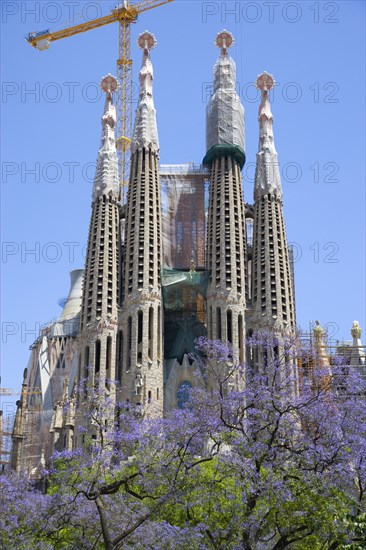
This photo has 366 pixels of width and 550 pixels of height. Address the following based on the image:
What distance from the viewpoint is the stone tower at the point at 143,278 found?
62.1 meters

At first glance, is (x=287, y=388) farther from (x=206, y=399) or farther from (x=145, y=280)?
(x=145, y=280)

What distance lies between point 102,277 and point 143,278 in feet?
9.64

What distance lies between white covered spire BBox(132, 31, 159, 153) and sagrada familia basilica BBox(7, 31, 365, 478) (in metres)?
0.10

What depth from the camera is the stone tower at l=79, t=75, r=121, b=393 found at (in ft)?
208

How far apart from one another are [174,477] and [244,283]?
138ft

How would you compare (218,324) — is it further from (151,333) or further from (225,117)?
(225,117)

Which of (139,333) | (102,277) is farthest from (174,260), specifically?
(139,333)

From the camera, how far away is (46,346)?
89.6m

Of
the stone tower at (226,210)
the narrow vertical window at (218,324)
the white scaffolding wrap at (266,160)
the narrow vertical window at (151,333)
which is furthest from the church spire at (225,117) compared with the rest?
the narrow vertical window at (151,333)

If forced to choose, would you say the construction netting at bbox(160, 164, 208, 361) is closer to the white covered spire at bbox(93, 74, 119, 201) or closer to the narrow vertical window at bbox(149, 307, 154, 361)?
the narrow vertical window at bbox(149, 307, 154, 361)

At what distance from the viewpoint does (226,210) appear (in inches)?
2667

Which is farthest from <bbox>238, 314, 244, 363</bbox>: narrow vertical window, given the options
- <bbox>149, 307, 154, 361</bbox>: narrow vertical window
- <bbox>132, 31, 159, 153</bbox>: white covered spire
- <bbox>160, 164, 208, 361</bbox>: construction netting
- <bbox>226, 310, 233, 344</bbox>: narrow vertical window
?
<bbox>132, 31, 159, 153</bbox>: white covered spire

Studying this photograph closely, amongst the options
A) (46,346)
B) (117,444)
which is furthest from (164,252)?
(117,444)

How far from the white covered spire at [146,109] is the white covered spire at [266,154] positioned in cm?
793
